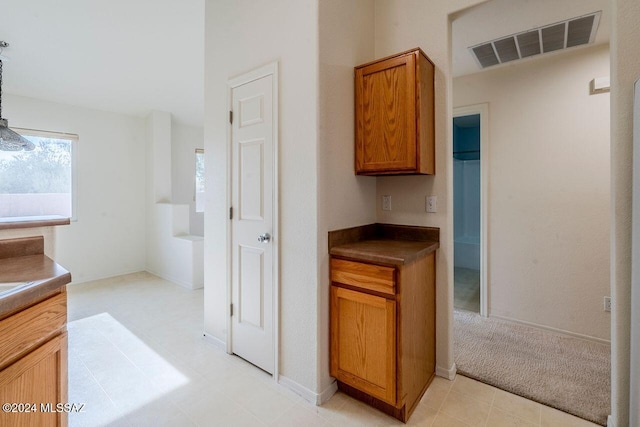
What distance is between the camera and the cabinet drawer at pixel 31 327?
0.92 meters

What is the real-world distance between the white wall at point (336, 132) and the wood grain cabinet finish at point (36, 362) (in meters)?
1.21

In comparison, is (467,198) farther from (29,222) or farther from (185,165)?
(29,222)

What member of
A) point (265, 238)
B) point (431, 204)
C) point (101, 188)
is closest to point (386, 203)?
point (431, 204)

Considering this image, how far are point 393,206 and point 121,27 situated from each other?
9.00 feet

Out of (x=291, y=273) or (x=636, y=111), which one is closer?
(x=636, y=111)

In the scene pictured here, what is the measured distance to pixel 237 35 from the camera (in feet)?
7.65

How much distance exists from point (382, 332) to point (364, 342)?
0.49 feet

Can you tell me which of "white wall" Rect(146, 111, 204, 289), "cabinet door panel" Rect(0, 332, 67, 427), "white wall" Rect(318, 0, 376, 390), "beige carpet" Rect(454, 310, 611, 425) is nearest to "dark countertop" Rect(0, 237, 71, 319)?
"cabinet door panel" Rect(0, 332, 67, 427)

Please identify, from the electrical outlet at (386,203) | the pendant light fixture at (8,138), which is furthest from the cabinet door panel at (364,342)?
the pendant light fixture at (8,138)

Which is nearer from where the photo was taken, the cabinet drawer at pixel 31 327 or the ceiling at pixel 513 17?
the cabinet drawer at pixel 31 327

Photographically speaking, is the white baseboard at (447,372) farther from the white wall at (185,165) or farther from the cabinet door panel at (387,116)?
the white wall at (185,165)

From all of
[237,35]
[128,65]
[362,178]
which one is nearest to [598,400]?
[362,178]

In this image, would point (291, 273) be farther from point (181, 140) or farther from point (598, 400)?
point (181, 140)

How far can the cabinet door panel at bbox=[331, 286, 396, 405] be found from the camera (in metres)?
1.64
